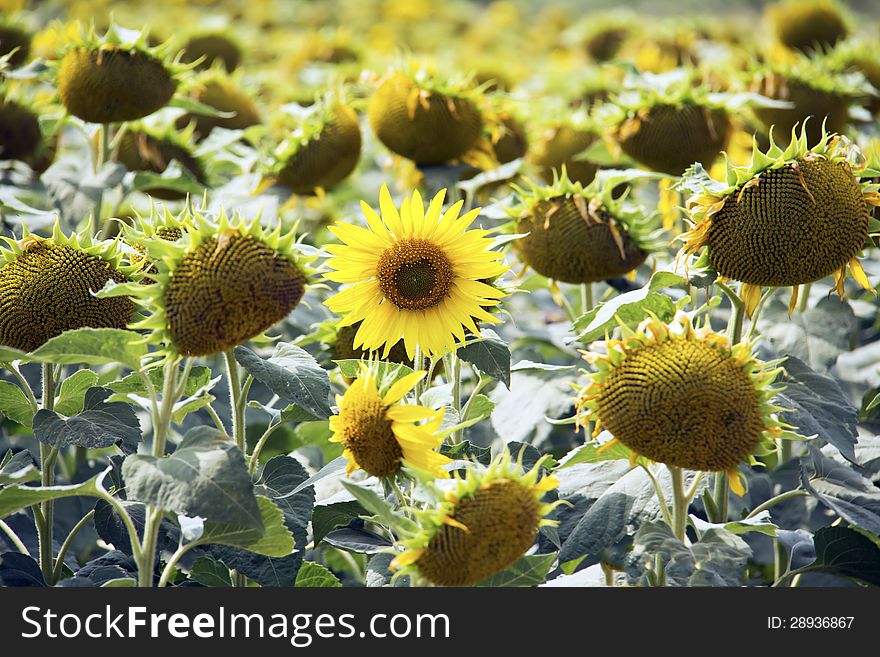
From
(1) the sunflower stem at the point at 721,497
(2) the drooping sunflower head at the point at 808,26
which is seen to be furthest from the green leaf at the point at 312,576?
(2) the drooping sunflower head at the point at 808,26

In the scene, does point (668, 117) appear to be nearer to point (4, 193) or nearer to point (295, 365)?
point (295, 365)

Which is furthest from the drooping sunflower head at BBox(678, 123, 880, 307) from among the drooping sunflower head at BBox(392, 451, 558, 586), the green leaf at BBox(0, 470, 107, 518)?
the green leaf at BBox(0, 470, 107, 518)

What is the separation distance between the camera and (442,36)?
7113 mm

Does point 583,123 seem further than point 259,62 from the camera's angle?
No

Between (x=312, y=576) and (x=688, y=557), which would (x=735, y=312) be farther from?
(x=312, y=576)

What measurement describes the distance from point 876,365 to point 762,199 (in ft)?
4.38

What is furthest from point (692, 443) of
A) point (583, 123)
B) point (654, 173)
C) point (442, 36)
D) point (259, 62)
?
point (442, 36)

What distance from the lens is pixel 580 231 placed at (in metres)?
2.31

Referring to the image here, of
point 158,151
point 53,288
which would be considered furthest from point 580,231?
point 158,151

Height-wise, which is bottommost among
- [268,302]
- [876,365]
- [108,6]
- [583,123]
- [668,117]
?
[268,302]

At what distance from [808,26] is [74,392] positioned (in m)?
3.70

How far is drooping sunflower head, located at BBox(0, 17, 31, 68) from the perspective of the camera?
364cm

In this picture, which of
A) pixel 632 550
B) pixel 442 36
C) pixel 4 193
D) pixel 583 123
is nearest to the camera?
pixel 632 550

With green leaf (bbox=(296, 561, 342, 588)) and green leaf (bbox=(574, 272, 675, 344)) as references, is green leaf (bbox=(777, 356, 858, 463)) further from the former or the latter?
green leaf (bbox=(296, 561, 342, 588))
